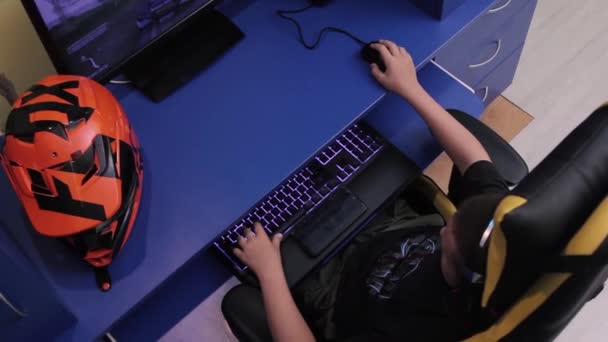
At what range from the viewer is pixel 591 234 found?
0.68 meters

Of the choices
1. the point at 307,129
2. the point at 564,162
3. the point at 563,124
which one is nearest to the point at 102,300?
the point at 307,129

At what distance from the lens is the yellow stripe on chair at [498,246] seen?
68 cm

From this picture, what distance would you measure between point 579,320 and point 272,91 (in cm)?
115

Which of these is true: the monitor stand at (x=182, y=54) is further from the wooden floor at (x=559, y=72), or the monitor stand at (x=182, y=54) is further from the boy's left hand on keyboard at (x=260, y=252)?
the wooden floor at (x=559, y=72)

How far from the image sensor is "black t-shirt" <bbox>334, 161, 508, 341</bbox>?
0.96 metres

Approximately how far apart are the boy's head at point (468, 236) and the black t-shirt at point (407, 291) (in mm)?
54

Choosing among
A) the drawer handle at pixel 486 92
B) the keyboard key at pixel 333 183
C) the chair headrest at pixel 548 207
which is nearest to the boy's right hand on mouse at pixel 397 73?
the keyboard key at pixel 333 183

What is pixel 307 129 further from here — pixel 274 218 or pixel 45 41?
pixel 45 41

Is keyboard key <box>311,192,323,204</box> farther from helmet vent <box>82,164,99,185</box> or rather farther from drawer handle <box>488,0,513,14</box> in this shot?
drawer handle <box>488,0,513,14</box>

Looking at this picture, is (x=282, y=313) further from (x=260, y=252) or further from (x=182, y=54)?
(x=182, y=54)

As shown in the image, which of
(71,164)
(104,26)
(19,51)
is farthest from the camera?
(19,51)

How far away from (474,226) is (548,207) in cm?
12

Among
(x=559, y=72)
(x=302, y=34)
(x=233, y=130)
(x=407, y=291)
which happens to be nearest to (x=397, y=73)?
(x=302, y=34)

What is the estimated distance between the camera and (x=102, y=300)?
3.58ft
